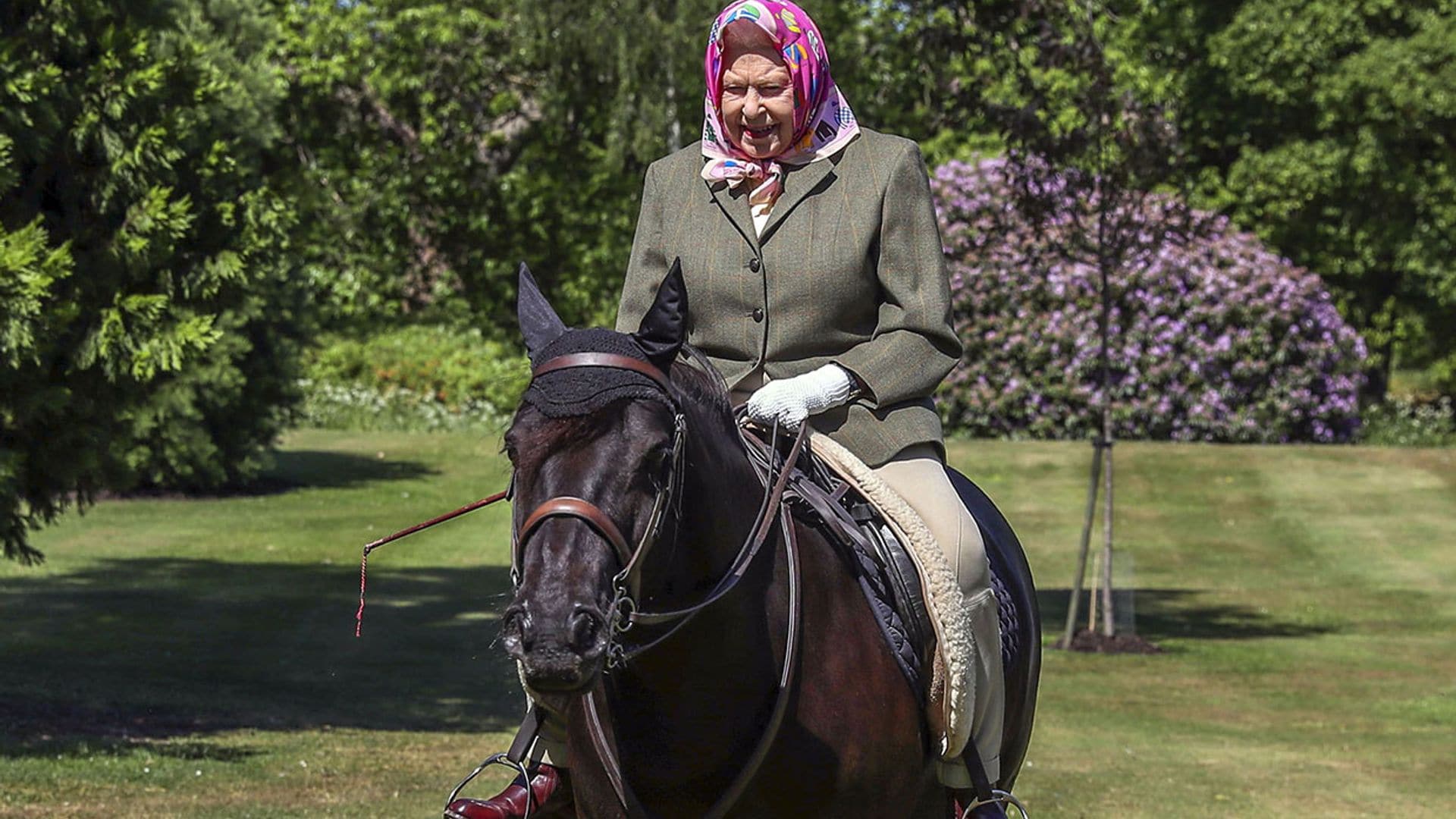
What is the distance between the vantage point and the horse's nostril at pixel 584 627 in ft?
11.3

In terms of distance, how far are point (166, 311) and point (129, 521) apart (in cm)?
1305

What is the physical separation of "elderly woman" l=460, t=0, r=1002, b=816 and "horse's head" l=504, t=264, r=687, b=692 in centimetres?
107

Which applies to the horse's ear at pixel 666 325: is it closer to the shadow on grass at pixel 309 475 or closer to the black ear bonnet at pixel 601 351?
the black ear bonnet at pixel 601 351

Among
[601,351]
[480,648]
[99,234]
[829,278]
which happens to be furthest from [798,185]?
[480,648]

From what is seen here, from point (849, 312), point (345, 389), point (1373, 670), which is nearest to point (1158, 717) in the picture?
point (1373, 670)

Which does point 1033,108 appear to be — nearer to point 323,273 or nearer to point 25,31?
point 25,31

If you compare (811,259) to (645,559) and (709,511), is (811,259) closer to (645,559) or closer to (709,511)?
(709,511)

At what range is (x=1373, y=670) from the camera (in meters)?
17.4

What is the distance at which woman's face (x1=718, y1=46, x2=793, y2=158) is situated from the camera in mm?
5000

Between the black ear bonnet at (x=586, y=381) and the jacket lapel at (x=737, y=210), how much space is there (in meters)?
1.16

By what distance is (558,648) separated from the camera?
3.44 meters

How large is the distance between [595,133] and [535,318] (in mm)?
35909

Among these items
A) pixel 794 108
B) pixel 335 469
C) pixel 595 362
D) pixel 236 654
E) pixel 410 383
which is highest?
pixel 794 108

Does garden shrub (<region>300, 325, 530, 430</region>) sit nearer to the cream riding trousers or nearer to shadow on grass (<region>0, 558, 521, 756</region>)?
shadow on grass (<region>0, 558, 521, 756</region>)
